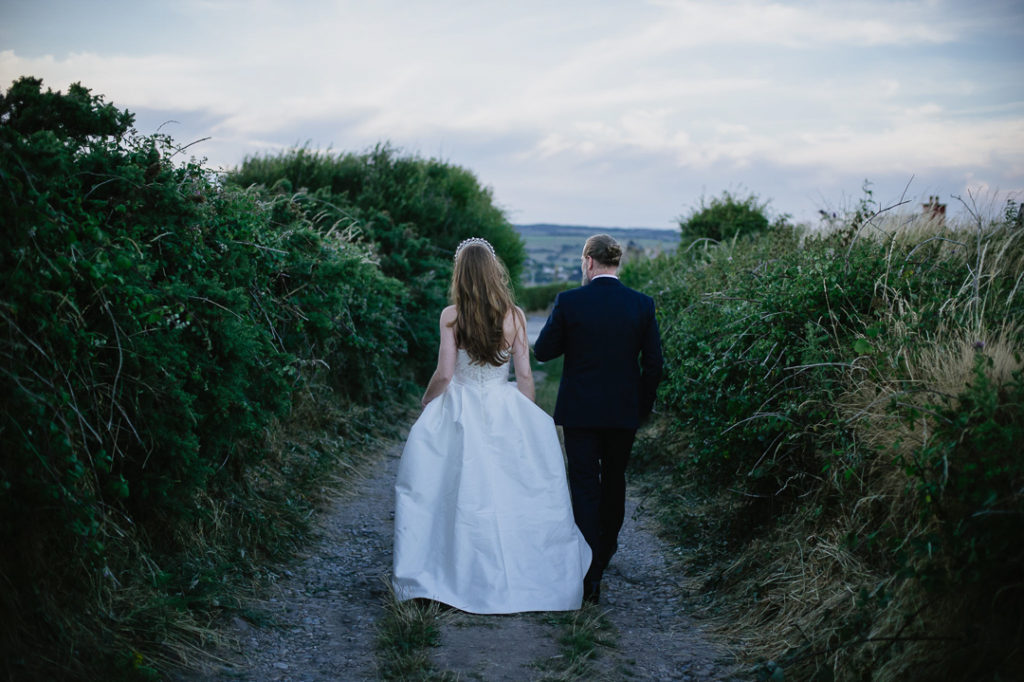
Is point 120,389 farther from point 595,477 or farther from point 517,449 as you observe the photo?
point 595,477

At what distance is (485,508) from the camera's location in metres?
4.77

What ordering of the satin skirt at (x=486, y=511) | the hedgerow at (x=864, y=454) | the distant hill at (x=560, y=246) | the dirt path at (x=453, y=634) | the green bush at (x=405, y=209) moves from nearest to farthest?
the hedgerow at (x=864, y=454)
the dirt path at (x=453, y=634)
the satin skirt at (x=486, y=511)
the green bush at (x=405, y=209)
the distant hill at (x=560, y=246)

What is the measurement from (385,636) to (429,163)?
13742mm

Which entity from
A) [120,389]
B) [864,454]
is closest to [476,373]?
[120,389]

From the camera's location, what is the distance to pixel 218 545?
15.6 ft

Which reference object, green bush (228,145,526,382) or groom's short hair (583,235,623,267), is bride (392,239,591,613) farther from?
green bush (228,145,526,382)

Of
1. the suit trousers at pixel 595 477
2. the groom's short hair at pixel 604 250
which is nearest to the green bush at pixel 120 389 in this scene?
the suit trousers at pixel 595 477

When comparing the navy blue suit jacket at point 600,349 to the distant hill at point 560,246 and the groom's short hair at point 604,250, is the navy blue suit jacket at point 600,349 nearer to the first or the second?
the groom's short hair at point 604,250

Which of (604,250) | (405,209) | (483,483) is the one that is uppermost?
(405,209)

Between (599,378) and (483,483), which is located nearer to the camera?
(599,378)

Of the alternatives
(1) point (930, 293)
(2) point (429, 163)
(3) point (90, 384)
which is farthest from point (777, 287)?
(2) point (429, 163)

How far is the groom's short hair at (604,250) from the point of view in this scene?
15.8 ft

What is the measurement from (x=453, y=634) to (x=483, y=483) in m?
0.95

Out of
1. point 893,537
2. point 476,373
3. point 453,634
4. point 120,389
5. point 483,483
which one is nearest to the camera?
point 893,537
